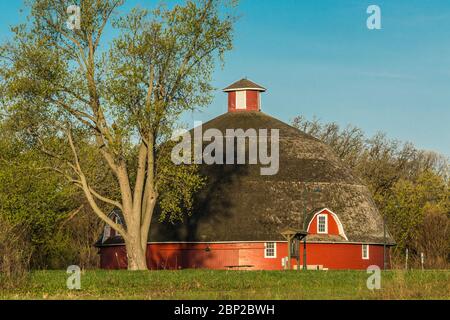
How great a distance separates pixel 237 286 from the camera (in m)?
31.8

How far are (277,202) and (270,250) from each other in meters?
3.91

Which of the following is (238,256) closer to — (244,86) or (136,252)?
(136,252)

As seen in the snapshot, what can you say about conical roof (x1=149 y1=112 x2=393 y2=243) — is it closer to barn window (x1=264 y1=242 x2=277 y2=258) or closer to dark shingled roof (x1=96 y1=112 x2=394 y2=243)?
dark shingled roof (x1=96 y1=112 x2=394 y2=243)

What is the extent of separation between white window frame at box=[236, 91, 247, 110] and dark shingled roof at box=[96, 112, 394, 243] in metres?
6.30

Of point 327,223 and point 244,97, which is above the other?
point 244,97

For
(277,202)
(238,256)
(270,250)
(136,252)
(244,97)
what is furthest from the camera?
(244,97)

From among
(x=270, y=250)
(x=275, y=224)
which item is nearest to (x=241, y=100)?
(x=275, y=224)

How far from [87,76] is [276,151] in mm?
23495

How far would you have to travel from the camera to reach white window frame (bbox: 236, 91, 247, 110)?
2884 inches

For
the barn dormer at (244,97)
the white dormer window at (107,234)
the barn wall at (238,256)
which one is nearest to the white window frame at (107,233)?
the white dormer window at (107,234)

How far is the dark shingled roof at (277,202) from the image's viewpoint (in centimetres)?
6119

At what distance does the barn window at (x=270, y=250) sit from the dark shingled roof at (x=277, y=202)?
43 cm
